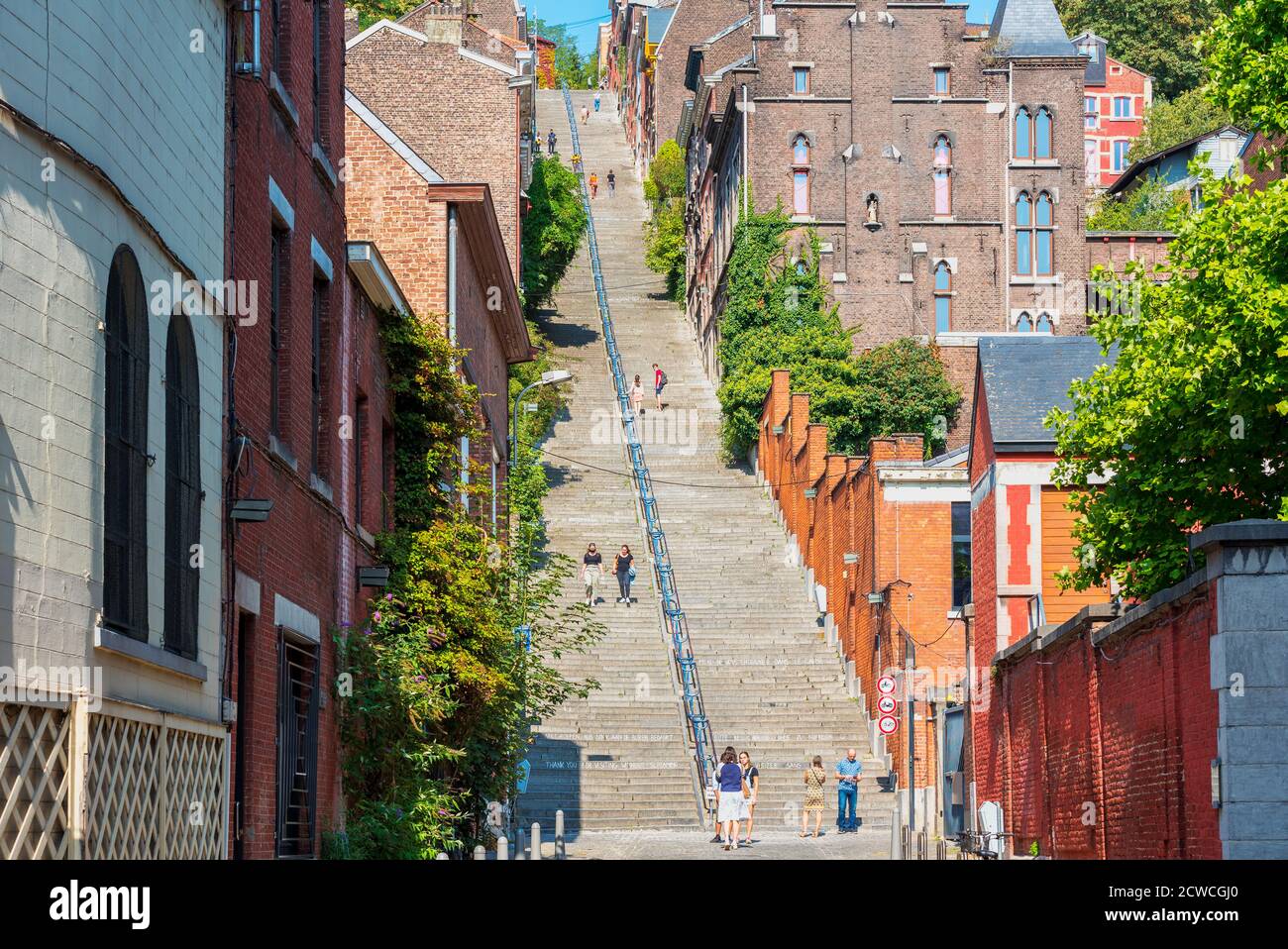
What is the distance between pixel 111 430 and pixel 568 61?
149931 millimetres

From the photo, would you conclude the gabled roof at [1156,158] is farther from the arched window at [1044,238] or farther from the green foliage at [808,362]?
the green foliage at [808,362]

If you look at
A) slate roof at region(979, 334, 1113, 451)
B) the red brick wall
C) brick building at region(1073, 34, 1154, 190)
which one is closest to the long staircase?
the red brick wall

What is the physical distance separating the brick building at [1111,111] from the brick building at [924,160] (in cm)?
4133

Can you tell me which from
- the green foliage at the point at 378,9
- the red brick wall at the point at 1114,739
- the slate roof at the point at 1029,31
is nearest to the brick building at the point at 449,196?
the red brick wall at the point at 1114,739

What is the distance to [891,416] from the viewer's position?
53188 mm

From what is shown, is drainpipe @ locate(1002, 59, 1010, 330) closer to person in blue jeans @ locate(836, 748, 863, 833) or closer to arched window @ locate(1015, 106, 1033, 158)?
arched window @ locate(1015, 106, 1033, 158)

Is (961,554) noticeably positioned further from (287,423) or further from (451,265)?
(287,423)

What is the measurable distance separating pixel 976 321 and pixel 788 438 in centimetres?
1330

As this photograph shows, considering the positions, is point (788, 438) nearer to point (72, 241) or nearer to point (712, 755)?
point (712, 755)

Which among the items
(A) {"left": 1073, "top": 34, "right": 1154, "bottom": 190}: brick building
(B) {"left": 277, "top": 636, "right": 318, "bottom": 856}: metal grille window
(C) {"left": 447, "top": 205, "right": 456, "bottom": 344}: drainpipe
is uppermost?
(A) {"left": 1073, "top": 34, "right": 1154, "bottom": 190}: brick building

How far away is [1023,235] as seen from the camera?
2318 inches

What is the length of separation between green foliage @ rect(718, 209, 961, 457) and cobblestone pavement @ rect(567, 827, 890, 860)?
951 inches

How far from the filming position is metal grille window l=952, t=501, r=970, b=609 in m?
36.6

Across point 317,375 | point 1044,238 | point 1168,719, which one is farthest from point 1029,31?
point 1168,719
